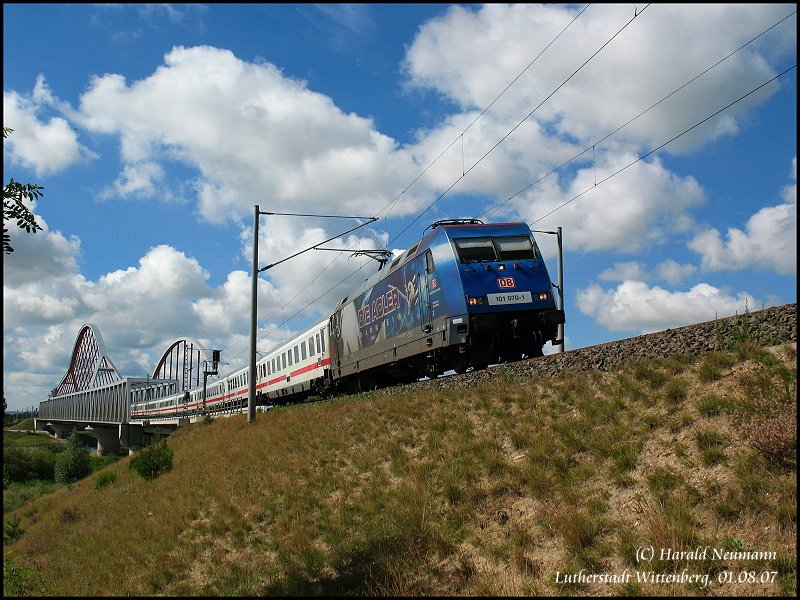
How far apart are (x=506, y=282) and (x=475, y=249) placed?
1.17 m

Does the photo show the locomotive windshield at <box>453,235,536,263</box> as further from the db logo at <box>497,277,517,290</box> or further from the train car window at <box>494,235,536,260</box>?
the db logo at <box>497,277,517,290</box>

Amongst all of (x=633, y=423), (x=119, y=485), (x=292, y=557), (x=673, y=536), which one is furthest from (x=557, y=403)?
(x=119, y=485)

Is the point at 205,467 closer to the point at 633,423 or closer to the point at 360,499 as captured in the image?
the point at 360,499

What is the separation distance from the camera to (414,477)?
10531mm

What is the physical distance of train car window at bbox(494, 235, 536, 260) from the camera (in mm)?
15758

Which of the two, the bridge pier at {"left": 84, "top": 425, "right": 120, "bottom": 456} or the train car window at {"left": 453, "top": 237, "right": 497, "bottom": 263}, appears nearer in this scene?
the train car window at {"left": 453, "top": 237, "right": 497, "bottom": 263}

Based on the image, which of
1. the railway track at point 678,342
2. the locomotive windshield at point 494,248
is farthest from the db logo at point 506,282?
the railway track at point 678,342

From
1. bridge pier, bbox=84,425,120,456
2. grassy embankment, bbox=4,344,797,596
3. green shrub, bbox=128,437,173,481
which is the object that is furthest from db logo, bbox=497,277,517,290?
bridge pier, bbox=84,425,120,456

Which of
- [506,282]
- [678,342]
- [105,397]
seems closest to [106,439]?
[105,397]

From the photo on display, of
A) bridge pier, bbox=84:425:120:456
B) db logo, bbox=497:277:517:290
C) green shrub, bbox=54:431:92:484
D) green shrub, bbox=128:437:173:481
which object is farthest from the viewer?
bridge pier, bbox=84:425:120:456

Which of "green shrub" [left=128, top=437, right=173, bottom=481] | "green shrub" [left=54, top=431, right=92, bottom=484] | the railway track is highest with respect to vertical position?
the railway track

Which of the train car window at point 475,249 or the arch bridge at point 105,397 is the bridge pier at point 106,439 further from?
the train car window at point 475,249

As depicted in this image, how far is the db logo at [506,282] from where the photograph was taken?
15.1 meters

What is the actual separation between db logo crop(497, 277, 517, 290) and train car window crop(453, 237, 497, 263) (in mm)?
658
